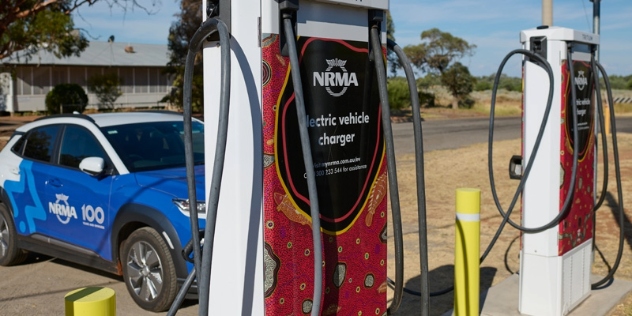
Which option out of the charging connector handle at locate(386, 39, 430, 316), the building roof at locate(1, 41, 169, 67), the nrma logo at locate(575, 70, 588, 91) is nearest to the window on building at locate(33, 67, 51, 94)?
the building roof at locate(1, 41, 169, 67)

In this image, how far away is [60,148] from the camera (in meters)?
7.39

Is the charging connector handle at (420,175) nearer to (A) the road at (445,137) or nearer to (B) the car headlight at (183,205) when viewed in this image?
(B) the car headlight at (183,205)

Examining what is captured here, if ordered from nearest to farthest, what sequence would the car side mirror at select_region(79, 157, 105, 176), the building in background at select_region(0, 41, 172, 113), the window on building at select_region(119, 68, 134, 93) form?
the car side mirror at select_region(79, 157, 105, 176), the building in background at select_region(0, 41, 172, 113), the window on building at select_region(119, 68, 134, 93)

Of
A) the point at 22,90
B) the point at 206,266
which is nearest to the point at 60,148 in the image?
the point at 206,266

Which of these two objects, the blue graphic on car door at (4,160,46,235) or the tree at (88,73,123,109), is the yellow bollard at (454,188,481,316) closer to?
the blue graphic on car door at (4,160,46,235)

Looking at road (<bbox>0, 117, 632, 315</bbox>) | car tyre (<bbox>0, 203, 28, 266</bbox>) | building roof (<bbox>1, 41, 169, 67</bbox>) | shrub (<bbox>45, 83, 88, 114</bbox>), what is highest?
building roof (<bbox>1, 41, 169, 67</bbox>)

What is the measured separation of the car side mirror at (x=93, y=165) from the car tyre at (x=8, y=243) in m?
1.62

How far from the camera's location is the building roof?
45938 mm

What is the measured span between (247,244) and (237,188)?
24cm

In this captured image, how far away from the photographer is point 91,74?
48781 millimetres

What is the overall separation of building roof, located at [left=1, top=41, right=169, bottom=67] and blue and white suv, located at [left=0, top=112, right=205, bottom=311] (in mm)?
38131

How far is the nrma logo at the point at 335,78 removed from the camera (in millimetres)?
3305

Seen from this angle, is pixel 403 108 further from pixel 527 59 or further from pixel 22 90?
pixel 527 59

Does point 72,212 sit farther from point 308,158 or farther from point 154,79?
point 154,79
